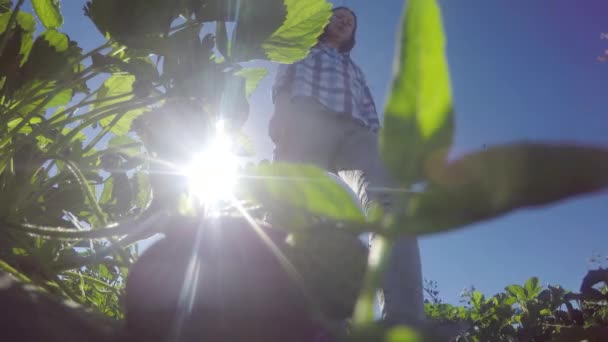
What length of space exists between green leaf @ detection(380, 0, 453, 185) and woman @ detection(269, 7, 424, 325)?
887 mm

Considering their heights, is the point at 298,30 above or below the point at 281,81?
below

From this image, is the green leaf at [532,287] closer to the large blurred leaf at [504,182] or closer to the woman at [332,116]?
the woman at [332,116]

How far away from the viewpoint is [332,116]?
1.90 meters

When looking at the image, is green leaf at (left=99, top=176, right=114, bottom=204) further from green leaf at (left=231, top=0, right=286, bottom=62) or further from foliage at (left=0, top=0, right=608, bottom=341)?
green leaf at (left=231, top=0, right=286, bottom=62)

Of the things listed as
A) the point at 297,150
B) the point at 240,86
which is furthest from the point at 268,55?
the point at 297,150

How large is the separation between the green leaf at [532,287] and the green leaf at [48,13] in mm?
2278

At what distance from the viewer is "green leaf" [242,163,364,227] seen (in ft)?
0.43

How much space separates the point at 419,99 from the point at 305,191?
4cm

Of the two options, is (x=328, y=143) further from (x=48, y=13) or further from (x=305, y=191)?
(x=305, y=191)

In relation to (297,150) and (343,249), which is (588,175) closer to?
(343,249)

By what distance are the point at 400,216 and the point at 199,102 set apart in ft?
1.49

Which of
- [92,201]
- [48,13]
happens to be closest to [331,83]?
[48,13]

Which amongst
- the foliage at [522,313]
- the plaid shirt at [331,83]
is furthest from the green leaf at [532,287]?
the plaid shirt at [331,83]

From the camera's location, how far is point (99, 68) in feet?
2.01
